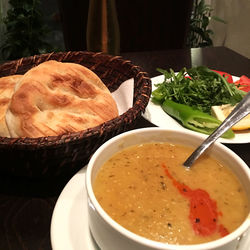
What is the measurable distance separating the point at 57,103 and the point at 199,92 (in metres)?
0.90

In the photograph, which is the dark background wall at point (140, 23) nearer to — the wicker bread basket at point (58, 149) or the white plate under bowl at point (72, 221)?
the wicker bread basket at point (58, 149)

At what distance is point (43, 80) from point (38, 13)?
2.79 meters

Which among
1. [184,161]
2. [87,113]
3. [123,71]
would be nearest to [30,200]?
[87,113]

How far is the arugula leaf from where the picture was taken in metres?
1.63

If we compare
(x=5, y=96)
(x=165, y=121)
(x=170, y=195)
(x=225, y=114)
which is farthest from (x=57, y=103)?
(x=225, y=114)

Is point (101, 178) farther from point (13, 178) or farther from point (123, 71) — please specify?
point (123, 71)

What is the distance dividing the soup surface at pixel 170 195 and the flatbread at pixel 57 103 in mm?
325

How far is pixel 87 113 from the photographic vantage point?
1164 mm

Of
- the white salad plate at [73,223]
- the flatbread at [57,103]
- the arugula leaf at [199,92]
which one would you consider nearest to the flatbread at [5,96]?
the flatbread at [57,103]

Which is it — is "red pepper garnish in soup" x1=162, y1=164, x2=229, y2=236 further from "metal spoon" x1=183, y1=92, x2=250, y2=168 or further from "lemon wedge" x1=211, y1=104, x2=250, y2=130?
"lemon wedge" x1=211, y1=104, x2=250, y2=130

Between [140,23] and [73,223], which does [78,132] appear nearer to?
[73,223]

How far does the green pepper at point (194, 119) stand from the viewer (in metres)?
1.40

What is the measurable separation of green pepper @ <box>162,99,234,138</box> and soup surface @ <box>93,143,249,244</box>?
566 millimetres

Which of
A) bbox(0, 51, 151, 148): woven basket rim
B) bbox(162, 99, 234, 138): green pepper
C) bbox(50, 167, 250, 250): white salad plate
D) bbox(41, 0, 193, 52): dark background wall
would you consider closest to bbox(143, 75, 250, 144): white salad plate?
bbox(162, 99, 234, 138): green pepper
